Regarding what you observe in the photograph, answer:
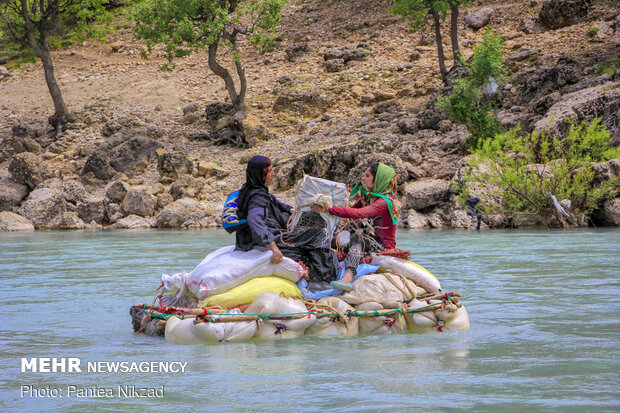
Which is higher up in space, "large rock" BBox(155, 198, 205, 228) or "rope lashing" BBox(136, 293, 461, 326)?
"rope lashing" BBox(136, 293, 461, 326)

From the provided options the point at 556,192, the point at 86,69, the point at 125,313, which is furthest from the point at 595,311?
the point at 86,69

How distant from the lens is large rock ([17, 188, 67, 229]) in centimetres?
2153

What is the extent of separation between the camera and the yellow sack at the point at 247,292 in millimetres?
6535

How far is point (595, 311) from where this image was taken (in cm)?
760

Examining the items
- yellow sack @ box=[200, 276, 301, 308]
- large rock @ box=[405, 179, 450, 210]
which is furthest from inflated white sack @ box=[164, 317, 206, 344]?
large rock @ box=[405, 179, 450, 210]

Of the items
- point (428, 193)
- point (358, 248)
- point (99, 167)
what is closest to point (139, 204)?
point (99, 167)

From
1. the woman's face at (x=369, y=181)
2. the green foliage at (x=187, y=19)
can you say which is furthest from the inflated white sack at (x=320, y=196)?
the green foliage at (x=187, y=19)

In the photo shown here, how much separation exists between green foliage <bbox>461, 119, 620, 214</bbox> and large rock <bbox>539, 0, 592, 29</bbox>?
12678 mm

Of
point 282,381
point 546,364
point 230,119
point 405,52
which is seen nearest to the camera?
point 282,381

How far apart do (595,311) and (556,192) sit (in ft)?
35.1

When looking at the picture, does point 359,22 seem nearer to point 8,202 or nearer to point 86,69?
point 86,69

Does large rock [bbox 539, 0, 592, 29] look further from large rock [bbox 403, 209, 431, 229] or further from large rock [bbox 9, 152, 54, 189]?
large rock [bbox 9, 152, 54, 189]

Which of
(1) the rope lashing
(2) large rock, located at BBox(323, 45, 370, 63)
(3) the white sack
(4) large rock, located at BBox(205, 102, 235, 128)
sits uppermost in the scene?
(2) large rock, located at BBox(323, 45, 370, 63)

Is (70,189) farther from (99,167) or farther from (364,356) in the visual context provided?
(364,356)
